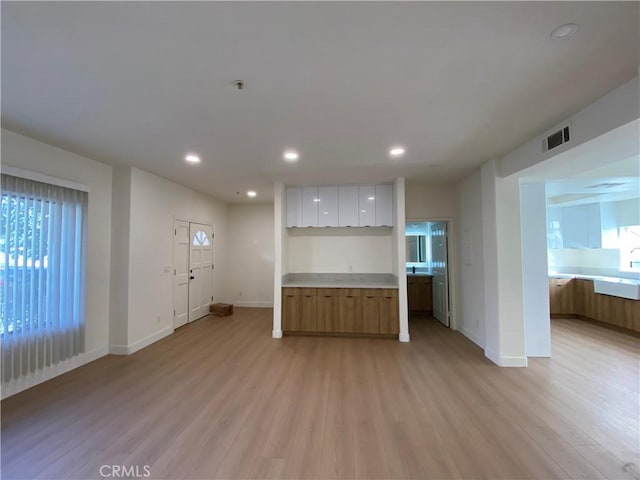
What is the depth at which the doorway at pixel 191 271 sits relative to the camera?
5078mm

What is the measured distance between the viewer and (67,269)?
327 cm

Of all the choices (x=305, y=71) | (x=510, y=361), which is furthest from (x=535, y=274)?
(x=305, y=71)

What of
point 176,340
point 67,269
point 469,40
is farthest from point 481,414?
point 67,269

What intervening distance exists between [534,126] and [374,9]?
87.5 inches

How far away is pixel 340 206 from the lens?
4.93 m

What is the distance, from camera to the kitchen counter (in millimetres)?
4816

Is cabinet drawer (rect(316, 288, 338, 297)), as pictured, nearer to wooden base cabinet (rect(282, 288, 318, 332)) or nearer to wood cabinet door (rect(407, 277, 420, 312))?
wooden base cabinet (rect(282, 288, 318, 332))

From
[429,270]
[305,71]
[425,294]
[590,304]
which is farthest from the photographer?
[429,270]

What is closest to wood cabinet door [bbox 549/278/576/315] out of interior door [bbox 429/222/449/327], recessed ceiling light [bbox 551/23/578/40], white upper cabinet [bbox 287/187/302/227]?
interior door [bbox 429/222/449/327]

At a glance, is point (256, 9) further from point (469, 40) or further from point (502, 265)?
point (502, 265)

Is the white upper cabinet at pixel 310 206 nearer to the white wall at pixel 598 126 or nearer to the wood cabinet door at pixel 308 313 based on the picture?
the wood cabinet door at pixel 308 313

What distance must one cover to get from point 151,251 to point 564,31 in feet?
16.7

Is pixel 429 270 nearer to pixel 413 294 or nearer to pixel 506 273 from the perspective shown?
pixel 413 294

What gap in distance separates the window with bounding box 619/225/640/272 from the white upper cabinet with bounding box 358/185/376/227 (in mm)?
5148
